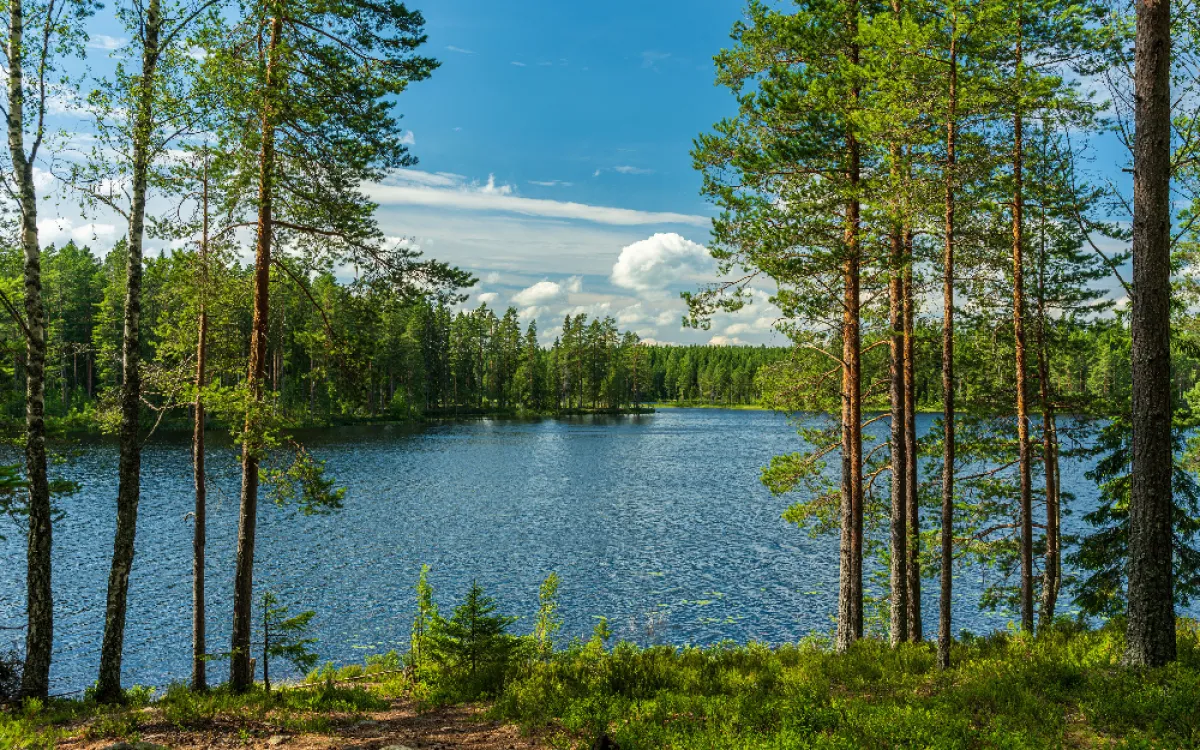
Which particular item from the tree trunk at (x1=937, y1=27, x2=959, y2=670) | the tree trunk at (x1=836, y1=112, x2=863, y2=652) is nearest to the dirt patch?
the tree trunk at (x1=937, y1=27, x2=959, y2=670)

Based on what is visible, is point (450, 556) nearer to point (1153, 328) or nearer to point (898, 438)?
point (898, 438)

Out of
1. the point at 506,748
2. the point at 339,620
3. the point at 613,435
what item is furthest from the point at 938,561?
the point at 613,435

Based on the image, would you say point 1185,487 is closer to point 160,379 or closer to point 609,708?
point 609,708

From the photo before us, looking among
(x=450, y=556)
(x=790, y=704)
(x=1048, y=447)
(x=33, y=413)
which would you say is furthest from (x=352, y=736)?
(x=450, y=556)

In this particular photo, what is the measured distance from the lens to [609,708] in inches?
318

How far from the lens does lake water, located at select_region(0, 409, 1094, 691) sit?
19.0 metres

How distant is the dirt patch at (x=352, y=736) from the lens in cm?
746

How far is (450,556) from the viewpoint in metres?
26.5

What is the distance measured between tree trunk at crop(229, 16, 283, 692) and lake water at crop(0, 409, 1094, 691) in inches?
105

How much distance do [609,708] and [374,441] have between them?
5651 centimetres

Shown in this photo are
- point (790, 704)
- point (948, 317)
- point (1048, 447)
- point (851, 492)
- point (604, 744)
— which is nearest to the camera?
point (604, 744)

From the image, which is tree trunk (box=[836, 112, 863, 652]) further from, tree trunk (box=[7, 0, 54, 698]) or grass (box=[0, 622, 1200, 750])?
tree trunk (box=[7, 0, 54, 698])

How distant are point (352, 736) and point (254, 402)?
15.7ft

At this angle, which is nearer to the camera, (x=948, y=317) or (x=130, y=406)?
(x=130, y=406)
